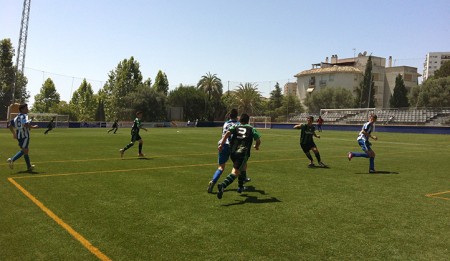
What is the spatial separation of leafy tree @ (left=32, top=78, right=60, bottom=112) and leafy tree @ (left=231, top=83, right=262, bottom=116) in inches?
1934

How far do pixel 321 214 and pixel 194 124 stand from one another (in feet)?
250

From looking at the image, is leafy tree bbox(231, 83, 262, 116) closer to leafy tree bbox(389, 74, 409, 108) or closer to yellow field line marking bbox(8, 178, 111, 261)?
leafy tree bbox(389, 74, 409, 108)

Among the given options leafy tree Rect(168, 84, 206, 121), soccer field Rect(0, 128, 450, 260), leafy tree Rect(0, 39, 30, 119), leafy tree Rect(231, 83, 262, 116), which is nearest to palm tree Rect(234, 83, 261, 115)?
leafy tree Rect(231, 83, 262, 116)

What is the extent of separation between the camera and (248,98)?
3999 inches

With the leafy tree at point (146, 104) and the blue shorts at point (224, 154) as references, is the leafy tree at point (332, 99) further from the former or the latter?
the blue shorts at point (224, 154)

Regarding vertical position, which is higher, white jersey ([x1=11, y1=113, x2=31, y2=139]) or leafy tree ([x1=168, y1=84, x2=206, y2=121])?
leafy tree ([x1=168, y1=84, x2=206, y2=121])

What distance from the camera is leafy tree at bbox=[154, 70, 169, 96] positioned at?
95375 mm

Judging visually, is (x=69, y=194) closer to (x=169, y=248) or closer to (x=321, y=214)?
(x=169, y=248)

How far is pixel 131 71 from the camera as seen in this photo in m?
89.5

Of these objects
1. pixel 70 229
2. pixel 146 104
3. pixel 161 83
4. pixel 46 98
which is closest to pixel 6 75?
pixel 46 98

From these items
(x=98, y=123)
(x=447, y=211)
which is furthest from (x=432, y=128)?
(x=98, y=123)

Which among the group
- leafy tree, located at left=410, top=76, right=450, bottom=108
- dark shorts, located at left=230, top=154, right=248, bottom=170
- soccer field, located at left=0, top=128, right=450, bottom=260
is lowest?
soccer field, located at left=0, top=128, right=450, bottom=260

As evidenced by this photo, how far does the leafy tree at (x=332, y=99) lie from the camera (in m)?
84.6

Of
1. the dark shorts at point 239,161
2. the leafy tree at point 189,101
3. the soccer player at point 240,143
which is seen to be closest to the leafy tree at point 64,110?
the leafy tree at point 189,101
